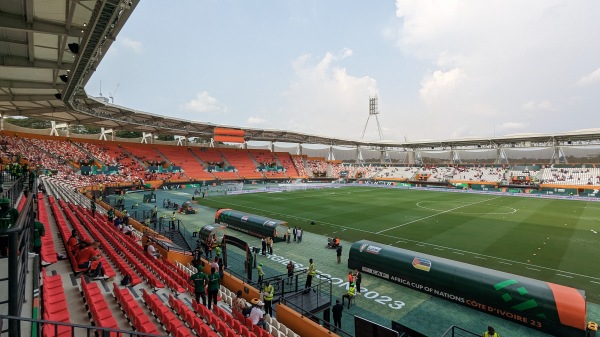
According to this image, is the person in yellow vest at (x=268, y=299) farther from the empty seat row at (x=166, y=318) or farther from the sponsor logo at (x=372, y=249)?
the sponsor logo at (x=372, y=249)

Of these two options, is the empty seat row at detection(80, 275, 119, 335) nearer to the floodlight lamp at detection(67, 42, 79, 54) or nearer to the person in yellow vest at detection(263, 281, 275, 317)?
the person in yellow vest at detection(263, 281, 275, 317)

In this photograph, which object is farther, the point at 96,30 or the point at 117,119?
the point at 117,119

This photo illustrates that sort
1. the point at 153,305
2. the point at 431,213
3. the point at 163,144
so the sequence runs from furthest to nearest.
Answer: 1. the point at 163,144
2. the point at 431,213
3. the point at 153,305

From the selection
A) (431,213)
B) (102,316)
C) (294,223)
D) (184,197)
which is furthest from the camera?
(184,197)

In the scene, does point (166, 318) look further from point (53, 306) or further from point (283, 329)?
point (283, 329)

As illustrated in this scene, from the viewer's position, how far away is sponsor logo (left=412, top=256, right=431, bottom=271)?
1481cm

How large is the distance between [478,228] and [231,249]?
72.2ft

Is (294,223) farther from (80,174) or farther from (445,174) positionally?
(445,174)

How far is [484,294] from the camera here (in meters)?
12.9

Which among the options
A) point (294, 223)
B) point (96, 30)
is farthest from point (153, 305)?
point (294, 223)

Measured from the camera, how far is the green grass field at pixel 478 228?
18.8 m

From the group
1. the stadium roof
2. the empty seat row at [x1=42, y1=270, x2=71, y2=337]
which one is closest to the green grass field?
the empty seat row at [x1=42, y1=270, x2=71, y2=337]

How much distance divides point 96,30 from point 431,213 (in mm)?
34357

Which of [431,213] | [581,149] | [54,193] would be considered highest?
[581,149]
